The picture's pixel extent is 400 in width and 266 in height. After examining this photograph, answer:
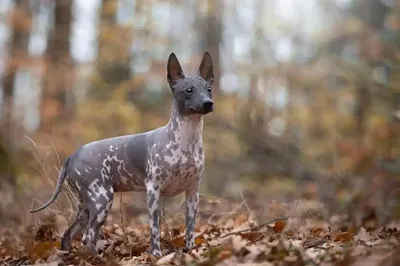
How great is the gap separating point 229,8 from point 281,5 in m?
3.40

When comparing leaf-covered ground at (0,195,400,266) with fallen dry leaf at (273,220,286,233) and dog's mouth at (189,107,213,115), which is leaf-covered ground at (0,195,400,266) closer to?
fallen dry leaf at (273,220,286,233)

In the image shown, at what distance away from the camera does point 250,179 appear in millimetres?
13625

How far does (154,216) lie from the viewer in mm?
4605

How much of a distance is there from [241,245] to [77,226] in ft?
5.86

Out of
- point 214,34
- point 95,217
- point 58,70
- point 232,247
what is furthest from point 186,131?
point 214,34

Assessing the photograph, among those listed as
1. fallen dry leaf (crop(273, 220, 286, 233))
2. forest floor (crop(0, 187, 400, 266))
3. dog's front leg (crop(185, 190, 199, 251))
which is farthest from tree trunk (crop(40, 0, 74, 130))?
dog's front leg (crop(185, 190, 199, 251))

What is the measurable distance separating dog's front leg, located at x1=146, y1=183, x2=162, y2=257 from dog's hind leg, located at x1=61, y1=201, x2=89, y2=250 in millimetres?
728

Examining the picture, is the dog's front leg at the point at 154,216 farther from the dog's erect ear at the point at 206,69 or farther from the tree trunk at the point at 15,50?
the tree trunk at the point at 15,50

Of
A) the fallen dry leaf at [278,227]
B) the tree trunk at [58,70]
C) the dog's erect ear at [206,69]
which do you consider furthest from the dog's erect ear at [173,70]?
the tree trunk at [58,70]

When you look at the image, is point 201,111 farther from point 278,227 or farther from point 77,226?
point 278,227

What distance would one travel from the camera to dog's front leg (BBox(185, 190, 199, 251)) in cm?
475

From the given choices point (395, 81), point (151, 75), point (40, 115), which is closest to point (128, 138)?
point (395, 81)

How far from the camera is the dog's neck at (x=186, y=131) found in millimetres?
4617

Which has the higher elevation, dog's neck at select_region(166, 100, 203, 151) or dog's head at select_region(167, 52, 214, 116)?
dog's head at select_region(167, 52, 214, 116)
